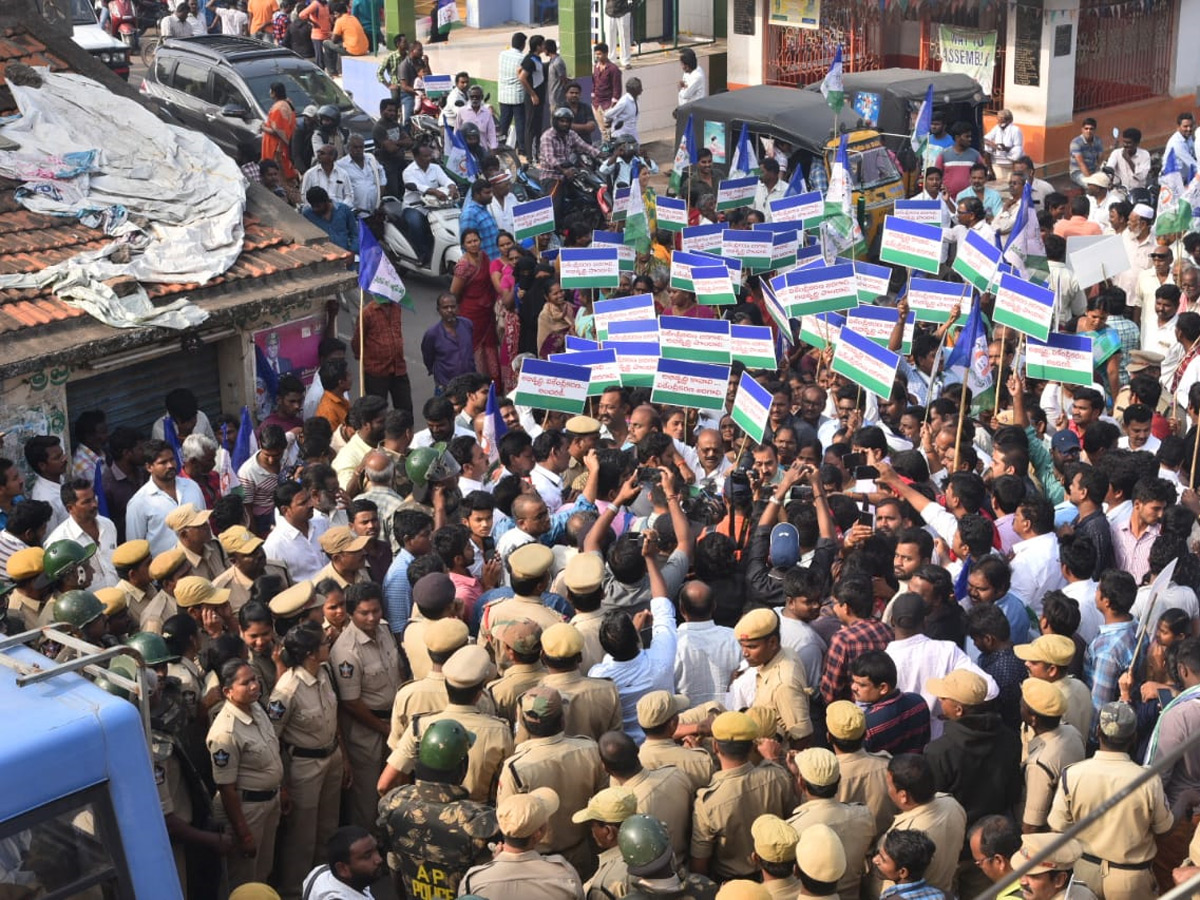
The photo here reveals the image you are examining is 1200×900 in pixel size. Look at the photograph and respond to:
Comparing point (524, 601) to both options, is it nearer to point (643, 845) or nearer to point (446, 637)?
point (446, 637)

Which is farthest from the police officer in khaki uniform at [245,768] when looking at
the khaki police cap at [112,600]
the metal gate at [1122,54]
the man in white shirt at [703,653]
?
the metal gate at [1122,54]

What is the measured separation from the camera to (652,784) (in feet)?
19.5

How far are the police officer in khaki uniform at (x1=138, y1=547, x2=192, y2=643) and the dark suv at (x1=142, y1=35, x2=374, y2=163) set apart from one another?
10715 millimetres

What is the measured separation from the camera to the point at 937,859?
5.85 metres

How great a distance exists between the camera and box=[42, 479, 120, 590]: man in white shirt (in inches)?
329

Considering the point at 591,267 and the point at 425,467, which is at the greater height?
the point at 591,267

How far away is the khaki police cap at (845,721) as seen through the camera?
6.05 metres

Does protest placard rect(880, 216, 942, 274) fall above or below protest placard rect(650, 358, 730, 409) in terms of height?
above

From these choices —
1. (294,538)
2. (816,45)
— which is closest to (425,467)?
(294,538)

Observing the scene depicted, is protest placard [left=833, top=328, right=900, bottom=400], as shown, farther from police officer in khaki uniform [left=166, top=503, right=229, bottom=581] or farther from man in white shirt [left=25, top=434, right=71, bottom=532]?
man in white shirt [left=25, top=434, right=71, bottom=532]

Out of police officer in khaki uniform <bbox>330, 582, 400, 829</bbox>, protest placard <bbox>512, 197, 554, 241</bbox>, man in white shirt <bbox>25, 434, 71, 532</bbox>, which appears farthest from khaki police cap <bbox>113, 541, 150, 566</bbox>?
protest placard <bbox>512, 197, 554, 241</bbox>

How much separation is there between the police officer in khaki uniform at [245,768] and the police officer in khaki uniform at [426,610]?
0.73 metres

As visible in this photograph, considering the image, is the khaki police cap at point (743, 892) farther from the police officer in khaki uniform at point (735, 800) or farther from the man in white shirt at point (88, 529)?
the man in white shirt at point (88, 529)

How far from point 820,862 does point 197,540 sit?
414 centimetres
